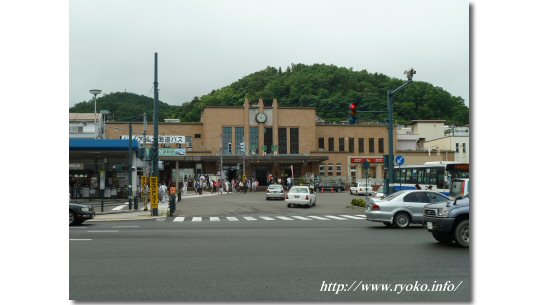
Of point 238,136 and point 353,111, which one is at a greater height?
point 238,136

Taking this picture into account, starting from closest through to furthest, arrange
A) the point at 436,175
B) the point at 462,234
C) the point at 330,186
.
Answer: the point at 462,234, the point at 436,175, the point at 330,186

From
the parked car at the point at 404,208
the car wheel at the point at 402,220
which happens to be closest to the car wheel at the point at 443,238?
the car wheel at the point at 402,220

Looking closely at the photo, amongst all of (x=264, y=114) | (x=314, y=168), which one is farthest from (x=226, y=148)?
(x=314, y=168)

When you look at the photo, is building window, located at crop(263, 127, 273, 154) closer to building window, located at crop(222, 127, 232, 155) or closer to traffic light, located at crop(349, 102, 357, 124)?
building window, located at crop(222, 127, 232, 155)

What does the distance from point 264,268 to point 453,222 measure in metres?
5.86

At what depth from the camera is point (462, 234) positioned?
46.2ft

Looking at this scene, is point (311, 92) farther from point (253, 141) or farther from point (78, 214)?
point (78, 214)

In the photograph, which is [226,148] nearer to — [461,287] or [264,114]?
[264,114]

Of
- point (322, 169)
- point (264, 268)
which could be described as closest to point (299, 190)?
point (264, 268)

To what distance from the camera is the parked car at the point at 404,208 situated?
67.7 feet

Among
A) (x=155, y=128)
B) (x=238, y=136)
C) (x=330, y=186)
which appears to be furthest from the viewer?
(x=238, y=136)

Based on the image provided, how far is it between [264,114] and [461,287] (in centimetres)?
7315

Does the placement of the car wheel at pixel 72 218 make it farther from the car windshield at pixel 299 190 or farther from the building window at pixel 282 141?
the building window at pixel 282 141

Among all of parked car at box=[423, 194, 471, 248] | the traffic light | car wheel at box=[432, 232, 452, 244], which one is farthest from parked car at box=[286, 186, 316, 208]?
parked car at box=[423, 194, 471, 248]
